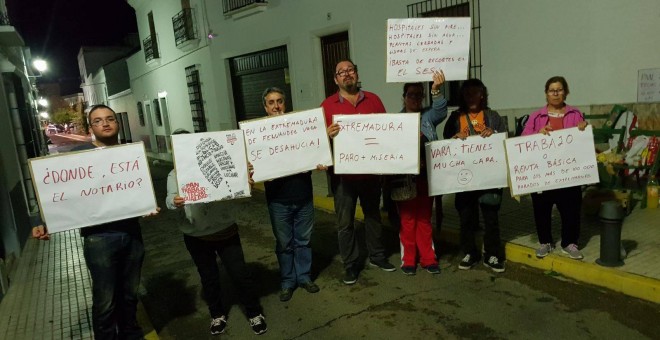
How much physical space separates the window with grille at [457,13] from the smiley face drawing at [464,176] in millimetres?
3698

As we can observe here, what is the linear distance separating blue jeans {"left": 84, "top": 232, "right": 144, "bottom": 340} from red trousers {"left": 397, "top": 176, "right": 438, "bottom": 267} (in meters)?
2.41

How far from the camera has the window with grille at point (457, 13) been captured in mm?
7805

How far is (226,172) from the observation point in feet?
11.6

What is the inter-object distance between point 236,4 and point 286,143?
10.7m

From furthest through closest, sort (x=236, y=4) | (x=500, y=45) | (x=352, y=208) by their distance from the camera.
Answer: (x=236, y=4) < (x=500, y=45) < (x=352, y=208)

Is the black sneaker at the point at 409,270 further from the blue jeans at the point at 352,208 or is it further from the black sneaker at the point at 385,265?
the blue jeans at the point at 352,208

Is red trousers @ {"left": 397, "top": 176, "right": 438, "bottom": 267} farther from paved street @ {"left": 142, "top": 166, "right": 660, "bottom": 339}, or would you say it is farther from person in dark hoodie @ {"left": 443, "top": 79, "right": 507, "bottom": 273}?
person in dark hoodie @ {"left": 443, "top": 79, "right": 507, "bottom": 273}

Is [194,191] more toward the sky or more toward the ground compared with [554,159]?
more toward the sky

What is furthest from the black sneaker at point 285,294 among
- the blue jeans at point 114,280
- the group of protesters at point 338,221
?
the blue jeans at point 114,280

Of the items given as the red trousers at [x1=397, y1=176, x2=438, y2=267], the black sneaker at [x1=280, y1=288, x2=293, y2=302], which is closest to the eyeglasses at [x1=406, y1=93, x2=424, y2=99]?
the red trousers at [x1=397, y1=176, x2=438, y2=267]

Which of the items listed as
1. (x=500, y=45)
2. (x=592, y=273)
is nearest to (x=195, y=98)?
(x=500, y=45)

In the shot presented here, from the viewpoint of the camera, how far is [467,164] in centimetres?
421

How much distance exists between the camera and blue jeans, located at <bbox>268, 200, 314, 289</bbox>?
13.4 ft

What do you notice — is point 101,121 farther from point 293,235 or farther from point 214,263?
point 293,235
